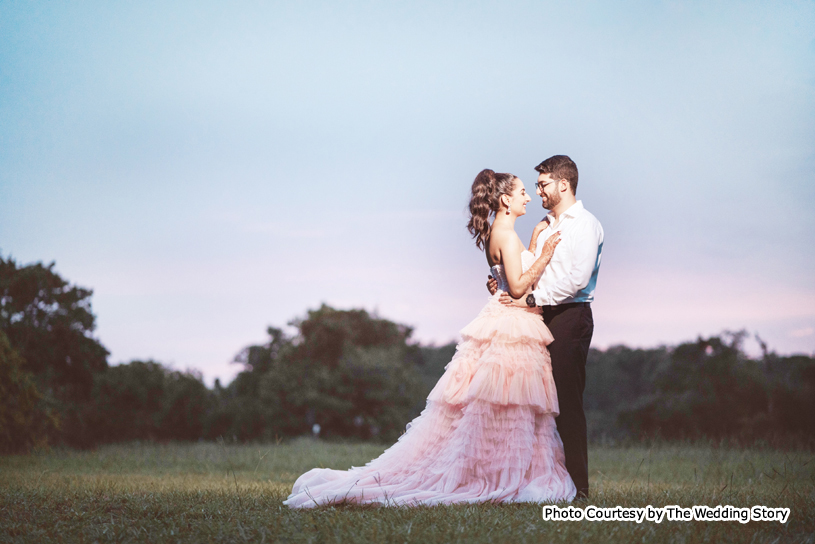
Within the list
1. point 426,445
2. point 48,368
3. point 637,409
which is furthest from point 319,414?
point 426,445

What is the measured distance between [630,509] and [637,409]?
24.7 m

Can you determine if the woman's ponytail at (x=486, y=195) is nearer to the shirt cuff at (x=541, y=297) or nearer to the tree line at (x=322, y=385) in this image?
the shirt cuff at (x=541, y=297)

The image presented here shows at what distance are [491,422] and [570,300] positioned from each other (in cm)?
126

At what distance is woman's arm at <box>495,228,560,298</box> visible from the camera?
527 centimetres

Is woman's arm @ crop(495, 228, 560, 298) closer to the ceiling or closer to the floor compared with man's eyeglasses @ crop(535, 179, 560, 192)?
closer to the floor

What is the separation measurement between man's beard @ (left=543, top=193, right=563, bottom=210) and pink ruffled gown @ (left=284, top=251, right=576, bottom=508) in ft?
1.65

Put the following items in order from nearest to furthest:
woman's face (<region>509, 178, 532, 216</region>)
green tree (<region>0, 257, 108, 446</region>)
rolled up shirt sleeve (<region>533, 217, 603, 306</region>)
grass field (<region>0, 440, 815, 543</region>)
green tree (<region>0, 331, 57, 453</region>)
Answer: grass field (<region>0, 440, 815, 543</region>) < rolled up shirt sleeve (<region>533, 217, 603, 306</region>) < woman's face (<region>509, 178, 532, 216</region>) < green tree (<region>0, 331, 57, 453</region>) < green tree (<region>0, 257, 108, 446</region>)

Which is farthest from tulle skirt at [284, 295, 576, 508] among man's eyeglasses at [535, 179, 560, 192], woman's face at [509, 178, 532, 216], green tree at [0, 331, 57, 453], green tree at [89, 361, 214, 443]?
green tree at [89, 361, 214, 443]

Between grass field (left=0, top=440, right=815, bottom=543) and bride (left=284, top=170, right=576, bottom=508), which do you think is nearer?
grass field (left=0, top=440, right=815, bottom=543)

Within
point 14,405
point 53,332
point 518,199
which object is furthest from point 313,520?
point 53,332

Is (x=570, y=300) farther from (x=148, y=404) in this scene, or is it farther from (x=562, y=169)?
(x=148, y=404)

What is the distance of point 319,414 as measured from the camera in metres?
25.8

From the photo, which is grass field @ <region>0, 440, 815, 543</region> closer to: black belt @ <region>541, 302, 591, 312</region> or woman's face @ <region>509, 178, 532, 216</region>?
black belt @ <region>541, 302, 591, 312</region>

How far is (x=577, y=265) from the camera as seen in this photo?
5.12 meters
